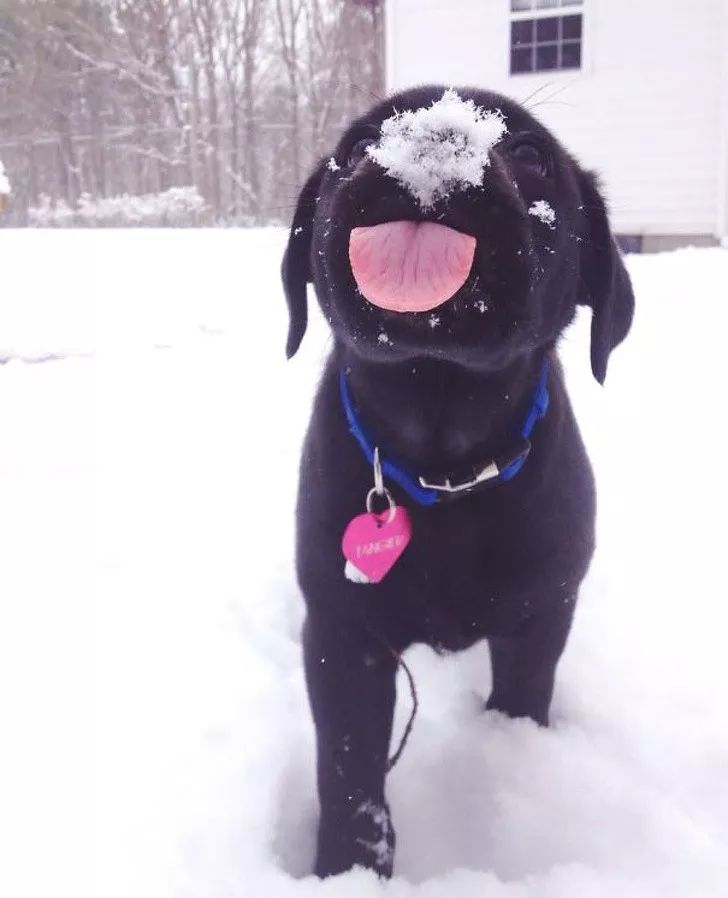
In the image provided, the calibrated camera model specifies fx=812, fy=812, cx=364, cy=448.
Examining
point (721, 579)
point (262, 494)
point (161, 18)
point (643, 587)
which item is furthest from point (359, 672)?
point (161, 18)

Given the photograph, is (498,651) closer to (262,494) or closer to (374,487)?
(374,487)

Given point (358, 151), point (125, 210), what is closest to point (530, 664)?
point (358, 151)

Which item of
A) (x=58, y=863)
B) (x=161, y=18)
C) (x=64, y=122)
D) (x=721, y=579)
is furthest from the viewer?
(x=64, y=122)

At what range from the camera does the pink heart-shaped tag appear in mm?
1191

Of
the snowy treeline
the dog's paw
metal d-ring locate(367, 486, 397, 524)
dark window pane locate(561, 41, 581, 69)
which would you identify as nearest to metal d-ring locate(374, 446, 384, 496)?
metal d-ring locate(367, 486, 397, 524)

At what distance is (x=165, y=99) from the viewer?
20078 mm

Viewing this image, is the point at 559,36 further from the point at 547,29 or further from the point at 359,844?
the point at 359,844

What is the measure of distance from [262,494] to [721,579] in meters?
1.42

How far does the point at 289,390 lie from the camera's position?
156 inches

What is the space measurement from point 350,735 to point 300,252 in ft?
2.77

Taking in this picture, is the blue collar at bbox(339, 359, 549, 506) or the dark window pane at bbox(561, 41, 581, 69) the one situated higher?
the dark window pane at bbox(561, 41, 581, 69)

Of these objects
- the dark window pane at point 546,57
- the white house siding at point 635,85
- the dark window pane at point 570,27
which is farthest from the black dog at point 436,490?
the dark window pane at point 570,27

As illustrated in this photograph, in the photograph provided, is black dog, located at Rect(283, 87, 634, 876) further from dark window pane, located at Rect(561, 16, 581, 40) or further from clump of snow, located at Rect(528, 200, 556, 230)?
dark window pane, located at Rect(561, 16, 581, 40)

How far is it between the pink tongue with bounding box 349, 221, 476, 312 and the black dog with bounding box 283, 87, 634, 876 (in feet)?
0.43
